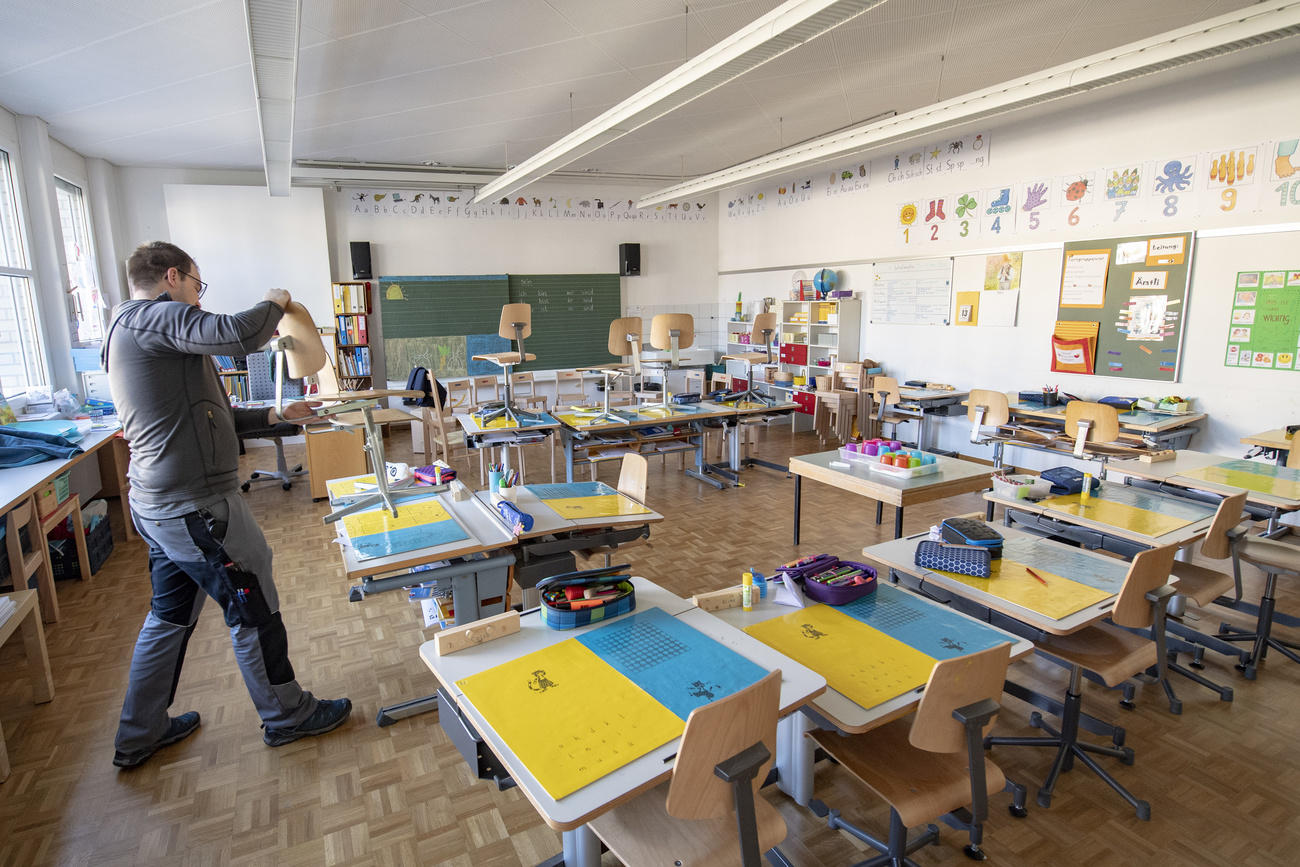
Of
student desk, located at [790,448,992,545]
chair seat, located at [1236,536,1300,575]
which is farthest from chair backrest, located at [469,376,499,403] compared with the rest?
chair seat, located at [1236,536,1300,575]

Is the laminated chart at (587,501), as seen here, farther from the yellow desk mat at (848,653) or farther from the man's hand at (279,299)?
the man's hand at (279,299)

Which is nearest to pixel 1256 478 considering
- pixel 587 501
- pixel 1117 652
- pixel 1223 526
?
pixel 1223 526

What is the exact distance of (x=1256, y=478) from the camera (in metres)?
3.56

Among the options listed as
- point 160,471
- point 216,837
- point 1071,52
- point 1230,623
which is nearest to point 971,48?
point 1071,52

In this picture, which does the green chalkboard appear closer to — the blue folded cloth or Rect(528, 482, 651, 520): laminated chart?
the blue folded cloth

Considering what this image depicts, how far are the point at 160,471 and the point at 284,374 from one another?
0.51m

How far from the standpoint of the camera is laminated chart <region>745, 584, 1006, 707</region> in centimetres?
178

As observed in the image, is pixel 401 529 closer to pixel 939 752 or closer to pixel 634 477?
pixel 634 477

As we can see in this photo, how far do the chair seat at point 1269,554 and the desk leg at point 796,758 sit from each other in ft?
7.67

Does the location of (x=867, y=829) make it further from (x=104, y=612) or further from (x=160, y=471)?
(x=104, y=612)

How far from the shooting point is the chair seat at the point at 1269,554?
3059 mm

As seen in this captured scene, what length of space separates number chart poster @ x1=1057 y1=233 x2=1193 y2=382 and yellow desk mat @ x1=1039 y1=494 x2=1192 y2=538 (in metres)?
3.37

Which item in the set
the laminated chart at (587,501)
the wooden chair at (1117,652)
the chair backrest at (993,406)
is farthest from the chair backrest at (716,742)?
the chair backrest at (993,406)

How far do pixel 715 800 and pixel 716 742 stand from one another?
0.15m
